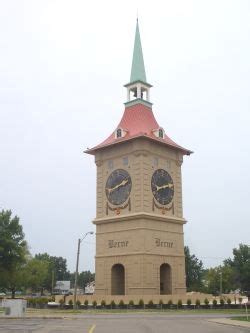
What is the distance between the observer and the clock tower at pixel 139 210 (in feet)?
185

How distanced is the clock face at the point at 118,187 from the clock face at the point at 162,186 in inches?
123

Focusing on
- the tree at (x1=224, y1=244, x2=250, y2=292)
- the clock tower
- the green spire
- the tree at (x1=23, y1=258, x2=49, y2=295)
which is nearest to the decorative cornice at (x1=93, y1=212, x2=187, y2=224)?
the clock tower

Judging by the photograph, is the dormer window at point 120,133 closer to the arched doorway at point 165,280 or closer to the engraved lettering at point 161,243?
the engraved lettering at point 161,243

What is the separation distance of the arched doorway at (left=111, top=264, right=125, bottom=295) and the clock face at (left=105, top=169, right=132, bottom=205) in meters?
7.98

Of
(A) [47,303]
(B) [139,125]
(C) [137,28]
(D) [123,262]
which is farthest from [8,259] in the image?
(C) [137,28]

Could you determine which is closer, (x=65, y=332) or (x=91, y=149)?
(x=65, y=332)

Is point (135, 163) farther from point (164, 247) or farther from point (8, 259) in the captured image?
point (8, 259)

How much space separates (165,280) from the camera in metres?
60.0

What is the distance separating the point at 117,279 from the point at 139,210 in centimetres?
967

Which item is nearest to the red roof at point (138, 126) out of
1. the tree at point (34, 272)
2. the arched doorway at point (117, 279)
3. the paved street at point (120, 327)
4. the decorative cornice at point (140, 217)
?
the decorative cornice at point (140, 217)

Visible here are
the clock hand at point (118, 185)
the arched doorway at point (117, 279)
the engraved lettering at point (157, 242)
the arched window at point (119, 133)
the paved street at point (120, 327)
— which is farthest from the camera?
the arched window at point (119, 133)

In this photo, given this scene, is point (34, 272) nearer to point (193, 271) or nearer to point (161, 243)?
point (193, 271)

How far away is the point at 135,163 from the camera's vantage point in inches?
2330

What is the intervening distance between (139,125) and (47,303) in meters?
24.5
